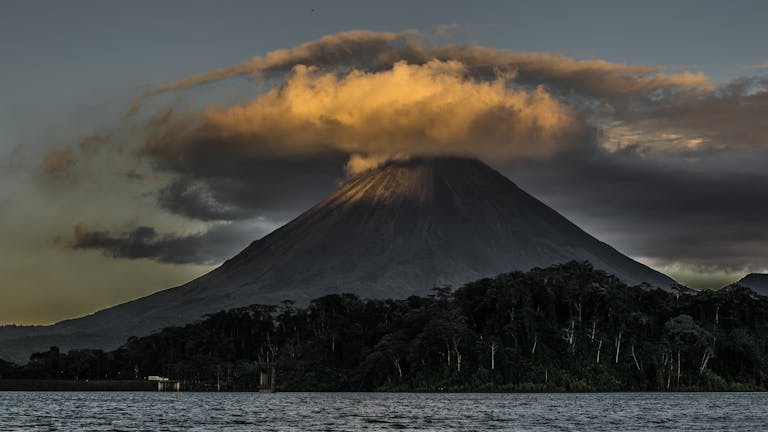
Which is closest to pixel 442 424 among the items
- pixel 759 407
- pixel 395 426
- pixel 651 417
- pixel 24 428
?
pixel 395 426

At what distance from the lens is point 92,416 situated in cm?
12838

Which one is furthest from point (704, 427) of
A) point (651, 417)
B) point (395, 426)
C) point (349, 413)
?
point (349, 413)

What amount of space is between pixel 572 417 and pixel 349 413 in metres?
28.0

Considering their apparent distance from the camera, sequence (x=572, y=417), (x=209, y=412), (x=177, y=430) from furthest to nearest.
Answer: (x=209, y=412)
(x=572, y=417)
(x=177, y=430)

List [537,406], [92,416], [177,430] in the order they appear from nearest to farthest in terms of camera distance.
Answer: [177,430]
[92,416]
[537,406]

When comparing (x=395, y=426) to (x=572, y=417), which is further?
(x=572, y=417)

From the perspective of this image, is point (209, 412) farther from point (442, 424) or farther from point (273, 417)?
point (442, 424)

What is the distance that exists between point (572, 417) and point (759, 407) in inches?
1565

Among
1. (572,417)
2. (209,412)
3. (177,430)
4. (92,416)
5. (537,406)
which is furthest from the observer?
(537,406)

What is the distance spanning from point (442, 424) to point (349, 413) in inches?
1111

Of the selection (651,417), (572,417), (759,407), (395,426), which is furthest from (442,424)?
(759,407)

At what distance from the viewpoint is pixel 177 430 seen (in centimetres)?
9925

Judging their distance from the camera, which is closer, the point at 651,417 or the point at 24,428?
the point at 24,428

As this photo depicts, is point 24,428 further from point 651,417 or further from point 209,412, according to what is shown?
point 651,417
